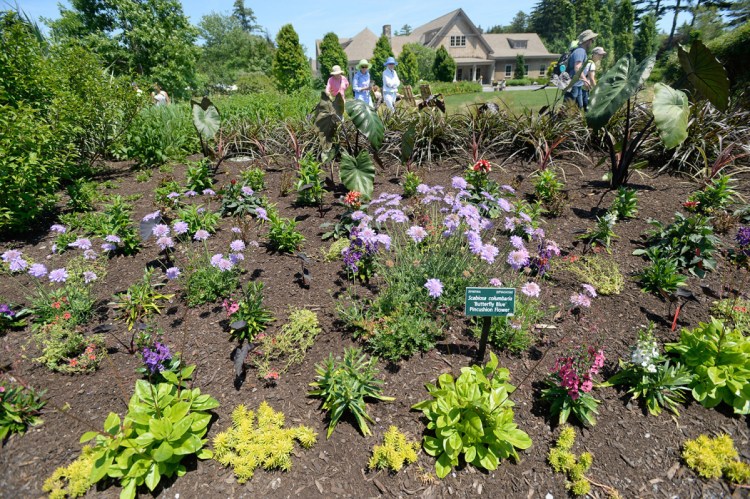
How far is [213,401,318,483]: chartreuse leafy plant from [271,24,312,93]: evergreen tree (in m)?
21.6

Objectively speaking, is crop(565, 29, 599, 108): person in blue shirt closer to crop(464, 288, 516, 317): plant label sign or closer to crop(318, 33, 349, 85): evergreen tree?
crop(464, 288, 516, 317): plant label sign

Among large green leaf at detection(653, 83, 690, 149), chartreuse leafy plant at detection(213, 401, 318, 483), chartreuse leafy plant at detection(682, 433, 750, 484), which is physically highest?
large green leaf at detection(653, 83, 690, 149)

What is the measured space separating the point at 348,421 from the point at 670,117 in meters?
3.81

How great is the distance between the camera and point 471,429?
5.95ft

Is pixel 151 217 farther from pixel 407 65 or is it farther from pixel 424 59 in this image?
pixel 424 59

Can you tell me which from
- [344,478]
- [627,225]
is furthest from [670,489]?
[627,225]

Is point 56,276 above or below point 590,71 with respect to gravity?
below

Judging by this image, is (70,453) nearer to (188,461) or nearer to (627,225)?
(188,461)

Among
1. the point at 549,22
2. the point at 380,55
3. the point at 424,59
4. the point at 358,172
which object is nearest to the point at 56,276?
the point at 358,172

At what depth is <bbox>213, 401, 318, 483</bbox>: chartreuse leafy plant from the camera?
1.81 meters

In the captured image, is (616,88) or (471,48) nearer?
(616,88)

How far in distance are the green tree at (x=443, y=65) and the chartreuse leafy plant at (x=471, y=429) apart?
35427mm

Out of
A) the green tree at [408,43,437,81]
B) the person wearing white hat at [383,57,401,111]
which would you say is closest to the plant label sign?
the person wearing white hat at [383,57,401,111]

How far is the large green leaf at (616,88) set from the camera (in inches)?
140
